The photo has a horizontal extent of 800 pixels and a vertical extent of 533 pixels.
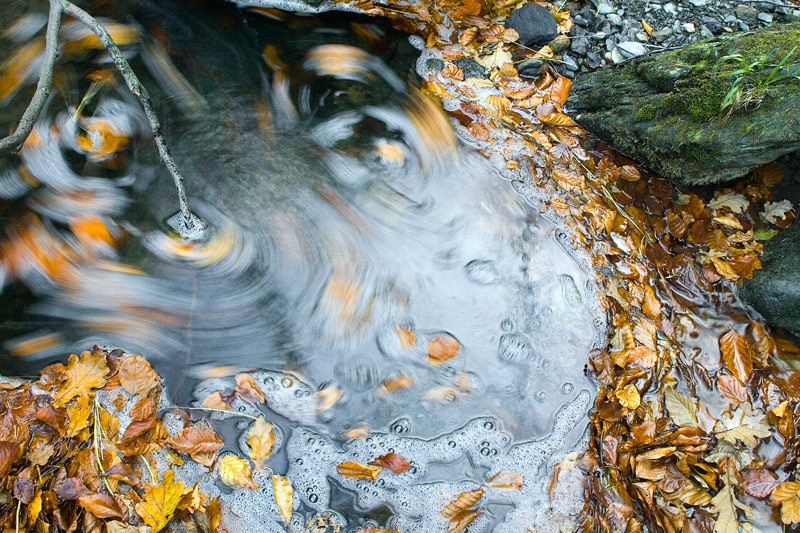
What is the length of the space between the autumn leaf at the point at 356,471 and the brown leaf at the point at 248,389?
1.85ft

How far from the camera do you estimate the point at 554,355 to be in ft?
9.66

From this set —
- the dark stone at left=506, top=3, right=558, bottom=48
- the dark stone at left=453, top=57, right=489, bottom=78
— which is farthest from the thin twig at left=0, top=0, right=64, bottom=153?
the dark stone at left=506, top=3, right=558, bottom=48

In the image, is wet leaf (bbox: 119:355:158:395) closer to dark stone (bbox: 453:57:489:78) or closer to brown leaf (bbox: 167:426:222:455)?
brown leaf (bbox: 167:426:222:455)

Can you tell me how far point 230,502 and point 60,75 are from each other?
117 inches

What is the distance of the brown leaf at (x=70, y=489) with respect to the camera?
2.36 metres

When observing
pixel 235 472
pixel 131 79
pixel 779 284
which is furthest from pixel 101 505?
pixel 779 284

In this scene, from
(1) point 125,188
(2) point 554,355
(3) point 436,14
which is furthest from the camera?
(3) point 436,14

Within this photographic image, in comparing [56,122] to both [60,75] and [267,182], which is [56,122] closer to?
[60,75]

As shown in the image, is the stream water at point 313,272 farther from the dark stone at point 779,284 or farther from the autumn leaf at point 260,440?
the dark stone at point 779,284

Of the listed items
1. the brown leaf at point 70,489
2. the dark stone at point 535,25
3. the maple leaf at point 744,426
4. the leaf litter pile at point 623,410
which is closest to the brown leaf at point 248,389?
the leaf litter pile at point 623,410

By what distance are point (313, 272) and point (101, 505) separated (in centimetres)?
156

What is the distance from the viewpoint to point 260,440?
2.65 metres

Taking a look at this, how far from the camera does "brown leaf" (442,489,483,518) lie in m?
2.54

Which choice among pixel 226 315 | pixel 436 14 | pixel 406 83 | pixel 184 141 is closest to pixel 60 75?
pixel 184 141
